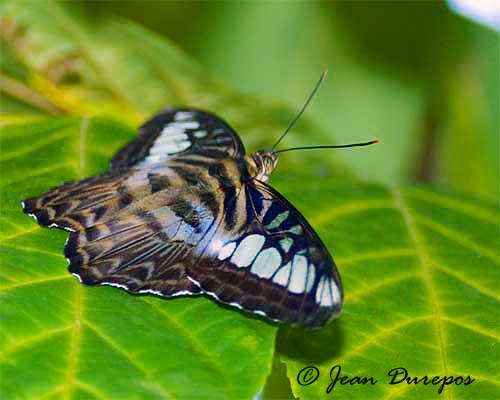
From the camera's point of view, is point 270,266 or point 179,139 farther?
point 179,139

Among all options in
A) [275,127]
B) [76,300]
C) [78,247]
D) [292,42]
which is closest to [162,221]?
[78,247]

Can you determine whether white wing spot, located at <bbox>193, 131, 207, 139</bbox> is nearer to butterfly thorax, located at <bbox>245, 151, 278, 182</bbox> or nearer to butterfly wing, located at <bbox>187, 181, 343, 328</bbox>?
butterfly thorax, located at <bbox>245, 151, 278, 182</bbox>

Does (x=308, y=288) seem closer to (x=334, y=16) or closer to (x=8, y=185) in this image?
(x=8, y=185)

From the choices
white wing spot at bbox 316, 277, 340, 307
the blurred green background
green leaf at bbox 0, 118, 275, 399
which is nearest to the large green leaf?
green leaf at bbox 0, 118, 275, 399

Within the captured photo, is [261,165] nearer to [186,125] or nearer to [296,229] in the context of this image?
[296,229]

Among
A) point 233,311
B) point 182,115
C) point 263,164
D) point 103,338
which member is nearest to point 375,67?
point 182,115

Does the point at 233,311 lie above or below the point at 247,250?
below
